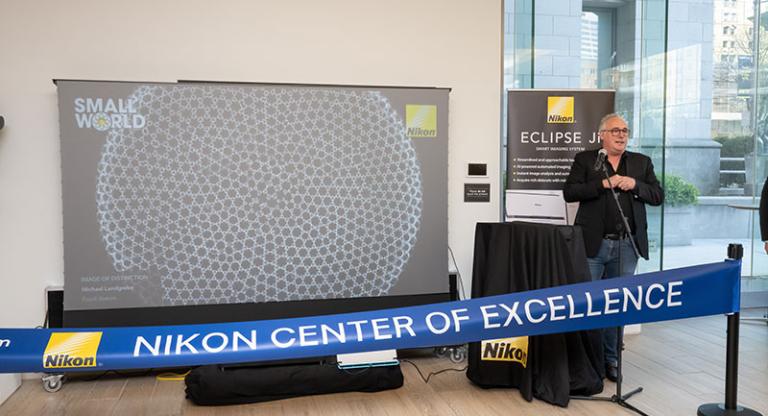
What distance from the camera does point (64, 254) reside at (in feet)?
Result: 11.5

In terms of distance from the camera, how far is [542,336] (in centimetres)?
325

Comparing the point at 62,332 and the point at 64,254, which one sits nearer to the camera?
the point at 62,332

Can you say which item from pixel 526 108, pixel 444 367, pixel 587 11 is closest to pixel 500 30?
pixel 526 108

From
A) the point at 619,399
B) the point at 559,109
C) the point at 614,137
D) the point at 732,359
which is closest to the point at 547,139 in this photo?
the point at 559,109

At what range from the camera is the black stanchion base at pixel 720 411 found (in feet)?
9.02

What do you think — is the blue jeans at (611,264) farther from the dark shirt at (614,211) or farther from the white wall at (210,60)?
the white wall at (210,60)

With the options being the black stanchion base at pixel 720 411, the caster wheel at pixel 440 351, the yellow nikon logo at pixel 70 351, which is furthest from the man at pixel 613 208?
the yellow nikon logo at pixel 70 351

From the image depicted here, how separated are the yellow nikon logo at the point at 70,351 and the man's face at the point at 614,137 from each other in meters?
2.91

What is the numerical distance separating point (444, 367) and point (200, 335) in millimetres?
1886

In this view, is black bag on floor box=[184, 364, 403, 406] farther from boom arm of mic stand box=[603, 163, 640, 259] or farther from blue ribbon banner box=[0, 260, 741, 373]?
boom arm of mic stand box=[603, 163, 640, 259]

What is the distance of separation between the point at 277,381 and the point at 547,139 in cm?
243

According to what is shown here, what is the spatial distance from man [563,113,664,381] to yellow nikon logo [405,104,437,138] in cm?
97

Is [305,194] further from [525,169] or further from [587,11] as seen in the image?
[587,11]

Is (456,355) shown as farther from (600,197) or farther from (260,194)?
(260,194)
